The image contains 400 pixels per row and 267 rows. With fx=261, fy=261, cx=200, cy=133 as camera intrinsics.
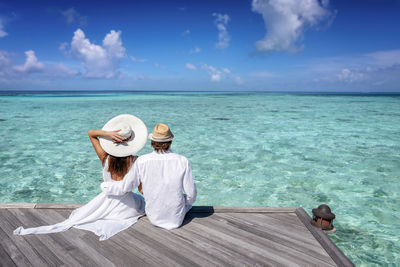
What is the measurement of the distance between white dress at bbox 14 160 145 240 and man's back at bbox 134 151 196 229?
1.15 feet

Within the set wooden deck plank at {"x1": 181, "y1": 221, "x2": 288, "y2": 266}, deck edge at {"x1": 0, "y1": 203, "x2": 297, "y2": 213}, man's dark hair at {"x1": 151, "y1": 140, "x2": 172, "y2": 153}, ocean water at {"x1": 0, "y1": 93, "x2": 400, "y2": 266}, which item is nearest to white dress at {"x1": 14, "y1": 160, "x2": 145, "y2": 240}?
deck edge at {"x1": 0, "y1": 203, "x2": 297, "y2": 213}

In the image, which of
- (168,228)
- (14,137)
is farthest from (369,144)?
(14,137)

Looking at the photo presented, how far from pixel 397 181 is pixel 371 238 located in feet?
11.8

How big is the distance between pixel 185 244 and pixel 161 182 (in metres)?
0.80

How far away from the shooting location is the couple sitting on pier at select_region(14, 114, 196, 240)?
3152 millimetres

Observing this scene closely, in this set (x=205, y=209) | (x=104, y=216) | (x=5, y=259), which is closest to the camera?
(x=5, y=259)

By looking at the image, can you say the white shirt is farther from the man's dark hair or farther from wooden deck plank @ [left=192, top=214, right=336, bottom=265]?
wooden deck plank @ [left=192, top=214, right=336, bottom=265]

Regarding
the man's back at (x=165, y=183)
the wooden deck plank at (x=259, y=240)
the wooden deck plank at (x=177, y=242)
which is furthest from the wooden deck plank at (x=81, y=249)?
the wooden deck plank at (x=259, y=240)

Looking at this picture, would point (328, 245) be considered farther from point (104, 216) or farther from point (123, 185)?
point (104, 216)

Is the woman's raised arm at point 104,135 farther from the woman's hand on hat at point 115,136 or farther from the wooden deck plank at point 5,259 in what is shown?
the wooden deck plank at point 5,259

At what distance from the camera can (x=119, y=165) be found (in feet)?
10.9

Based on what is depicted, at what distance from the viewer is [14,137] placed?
42.4 ft

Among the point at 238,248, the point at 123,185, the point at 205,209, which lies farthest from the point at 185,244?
the point at 123,185

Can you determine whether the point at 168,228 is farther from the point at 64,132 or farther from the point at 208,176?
the point at 64,132
